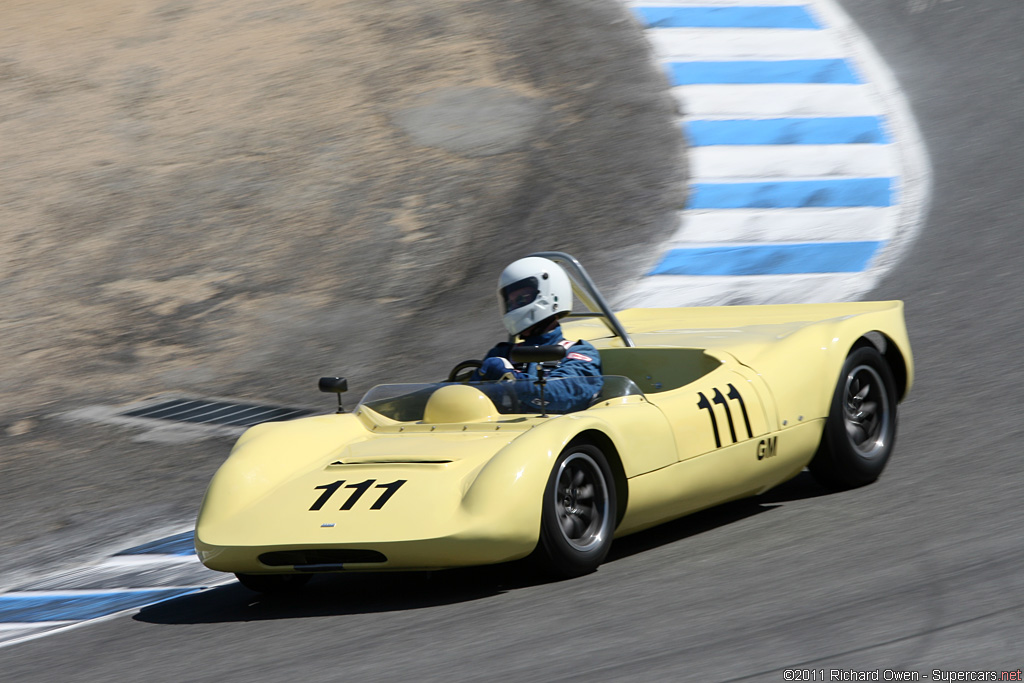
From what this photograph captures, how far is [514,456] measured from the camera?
500cm

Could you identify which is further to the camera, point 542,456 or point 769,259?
point 769,259

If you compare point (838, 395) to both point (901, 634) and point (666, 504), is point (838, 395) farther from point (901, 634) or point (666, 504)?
point (901, 634)

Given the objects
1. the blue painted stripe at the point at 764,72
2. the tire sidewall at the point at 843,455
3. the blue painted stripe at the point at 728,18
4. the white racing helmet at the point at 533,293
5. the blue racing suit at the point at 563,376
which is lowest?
the tire sidewall at the point at 843,455

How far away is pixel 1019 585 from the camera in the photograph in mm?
4328

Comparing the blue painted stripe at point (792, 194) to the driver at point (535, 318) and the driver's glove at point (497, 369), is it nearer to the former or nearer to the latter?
the driver at point (535, 318)

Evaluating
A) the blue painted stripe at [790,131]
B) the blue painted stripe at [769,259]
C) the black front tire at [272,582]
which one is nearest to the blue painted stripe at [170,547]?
the black front tire at [272,582]

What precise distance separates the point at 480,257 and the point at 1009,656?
7691mm

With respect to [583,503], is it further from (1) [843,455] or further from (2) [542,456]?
(1) [843,455]

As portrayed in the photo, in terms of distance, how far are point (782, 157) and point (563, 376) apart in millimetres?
7012

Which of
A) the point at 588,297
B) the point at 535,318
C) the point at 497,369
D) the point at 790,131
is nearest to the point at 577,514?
the point at 497,369

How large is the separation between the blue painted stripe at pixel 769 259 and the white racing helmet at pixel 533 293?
421 centimetres

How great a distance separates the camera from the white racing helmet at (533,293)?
6.13m

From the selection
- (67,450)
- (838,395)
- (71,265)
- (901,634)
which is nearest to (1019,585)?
(901,634)

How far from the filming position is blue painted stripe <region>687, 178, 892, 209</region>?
1136 centimetres
